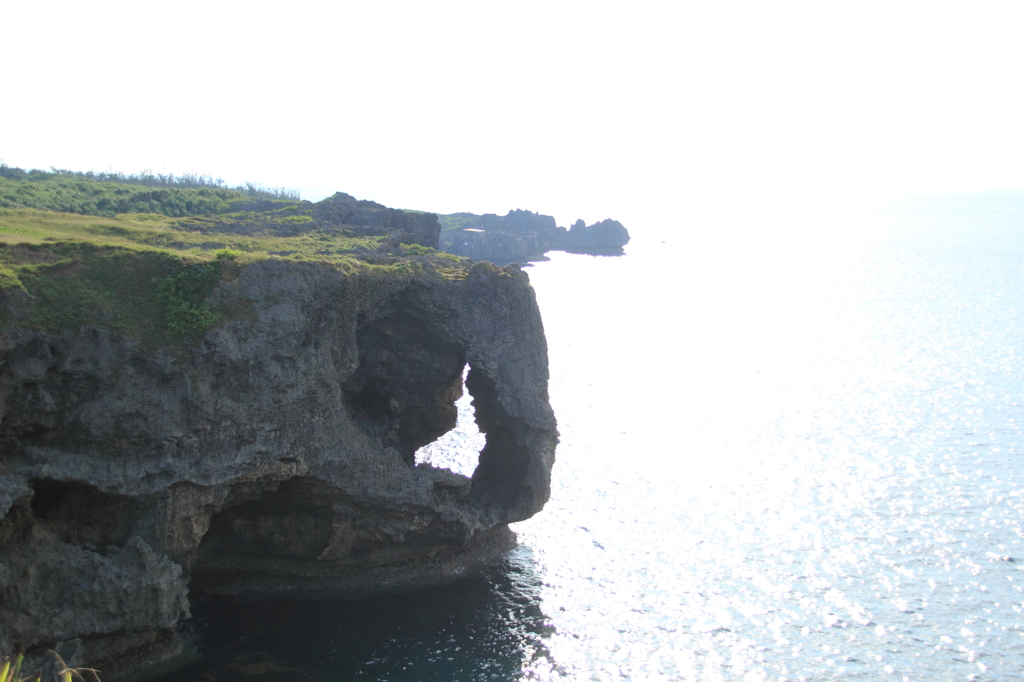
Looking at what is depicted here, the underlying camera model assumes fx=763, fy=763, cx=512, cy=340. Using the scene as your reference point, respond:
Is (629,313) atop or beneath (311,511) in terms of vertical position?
atop

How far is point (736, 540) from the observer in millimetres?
35844

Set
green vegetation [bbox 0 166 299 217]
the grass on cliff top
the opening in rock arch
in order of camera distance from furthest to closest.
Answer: green vegetation [bbox 0 166 299 217], the opening in rock arch, the grass on cliff top

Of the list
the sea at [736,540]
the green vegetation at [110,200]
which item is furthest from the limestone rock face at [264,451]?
the green vegetation at [110,200]

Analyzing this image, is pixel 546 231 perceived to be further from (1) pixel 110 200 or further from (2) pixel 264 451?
(2) pixel 264 451

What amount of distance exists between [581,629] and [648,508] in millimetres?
11156

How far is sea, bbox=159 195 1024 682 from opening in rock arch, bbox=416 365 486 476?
199mm

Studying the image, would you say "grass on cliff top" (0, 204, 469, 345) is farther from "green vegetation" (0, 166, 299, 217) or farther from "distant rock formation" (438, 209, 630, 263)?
"distant rock formation" (438, 209, 630, 263)

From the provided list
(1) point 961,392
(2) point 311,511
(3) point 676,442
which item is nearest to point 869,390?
(1) point 961,392

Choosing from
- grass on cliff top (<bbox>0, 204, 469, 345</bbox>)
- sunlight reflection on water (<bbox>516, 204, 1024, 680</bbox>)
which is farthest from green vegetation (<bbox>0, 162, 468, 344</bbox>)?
sunlight reflection on water (<bbox>516, 204, 1024, 680</bbox>)

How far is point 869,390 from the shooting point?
58.1 meters

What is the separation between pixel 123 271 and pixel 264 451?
25.9 feet

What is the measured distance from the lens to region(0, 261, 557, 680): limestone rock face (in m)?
22.7

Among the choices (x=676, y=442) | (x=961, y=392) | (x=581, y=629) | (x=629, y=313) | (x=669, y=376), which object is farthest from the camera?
(x=629, y=313)

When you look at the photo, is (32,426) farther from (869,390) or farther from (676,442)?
(869,390)
